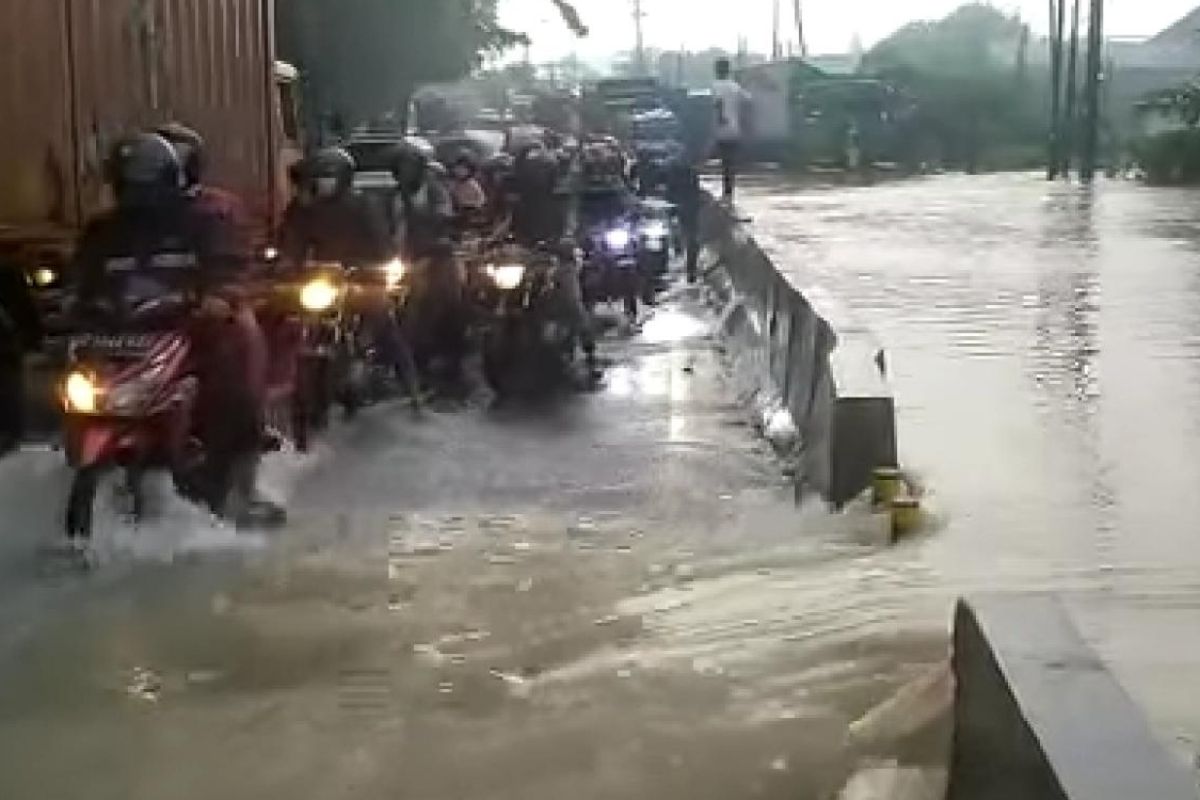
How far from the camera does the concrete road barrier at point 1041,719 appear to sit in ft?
11.5

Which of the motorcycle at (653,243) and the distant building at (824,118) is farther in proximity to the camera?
the distant building at (824,118)

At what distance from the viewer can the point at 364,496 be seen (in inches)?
368

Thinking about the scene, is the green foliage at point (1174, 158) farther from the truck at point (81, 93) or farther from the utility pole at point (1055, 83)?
the truck at point (81, 93)

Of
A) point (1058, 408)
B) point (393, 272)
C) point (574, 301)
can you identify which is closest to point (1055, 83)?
point (574, 301)

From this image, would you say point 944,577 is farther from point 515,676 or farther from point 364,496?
point 364,496

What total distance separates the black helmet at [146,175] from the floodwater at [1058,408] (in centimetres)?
318

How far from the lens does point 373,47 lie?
30.7 m

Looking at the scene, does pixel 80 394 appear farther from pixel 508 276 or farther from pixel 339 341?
pixel 508 276

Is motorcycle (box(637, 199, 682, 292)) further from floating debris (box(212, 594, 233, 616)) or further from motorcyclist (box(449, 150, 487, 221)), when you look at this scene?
floating debris (box(212, 594, 233, 616))

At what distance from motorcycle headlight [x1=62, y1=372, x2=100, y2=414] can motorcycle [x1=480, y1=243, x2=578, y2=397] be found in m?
5.04

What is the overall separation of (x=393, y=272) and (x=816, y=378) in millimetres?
2521

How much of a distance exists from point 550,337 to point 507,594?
5.47 meters

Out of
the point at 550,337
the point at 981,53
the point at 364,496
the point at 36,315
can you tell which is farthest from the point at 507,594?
the point at 981,53

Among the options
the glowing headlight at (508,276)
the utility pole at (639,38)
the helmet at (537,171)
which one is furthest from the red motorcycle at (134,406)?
the utility pole at (639,38)
